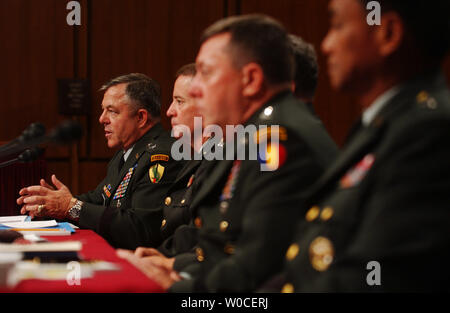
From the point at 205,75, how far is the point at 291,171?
45 cm

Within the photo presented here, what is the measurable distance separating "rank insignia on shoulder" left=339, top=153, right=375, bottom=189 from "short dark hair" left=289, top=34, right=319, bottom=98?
118 centimetres

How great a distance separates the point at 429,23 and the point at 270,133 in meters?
0.49

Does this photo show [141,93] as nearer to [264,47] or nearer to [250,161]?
[264,47]

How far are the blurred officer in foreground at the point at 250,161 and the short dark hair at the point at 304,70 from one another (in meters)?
0.68

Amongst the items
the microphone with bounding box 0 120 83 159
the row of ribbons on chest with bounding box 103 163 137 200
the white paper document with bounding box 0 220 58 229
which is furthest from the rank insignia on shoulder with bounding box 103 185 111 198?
the microphone with bounding box 0 120 83 159

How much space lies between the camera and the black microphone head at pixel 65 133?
58.1 inches

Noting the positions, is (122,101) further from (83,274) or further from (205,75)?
(83,274)

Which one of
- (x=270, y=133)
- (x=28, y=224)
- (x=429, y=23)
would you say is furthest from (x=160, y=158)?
(x=429, y=23)

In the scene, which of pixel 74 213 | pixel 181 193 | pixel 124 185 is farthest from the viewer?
pixel 124 185

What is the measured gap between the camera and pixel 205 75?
158 centimetres

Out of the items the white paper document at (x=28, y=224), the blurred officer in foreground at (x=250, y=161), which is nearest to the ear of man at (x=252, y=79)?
the blurred officer in foreground at (x=250, y=161)

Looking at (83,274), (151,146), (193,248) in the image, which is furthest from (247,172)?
(151,146)

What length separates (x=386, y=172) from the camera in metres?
0.96

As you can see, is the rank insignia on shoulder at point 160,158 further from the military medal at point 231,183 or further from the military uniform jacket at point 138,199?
the military medal at point 231,183
